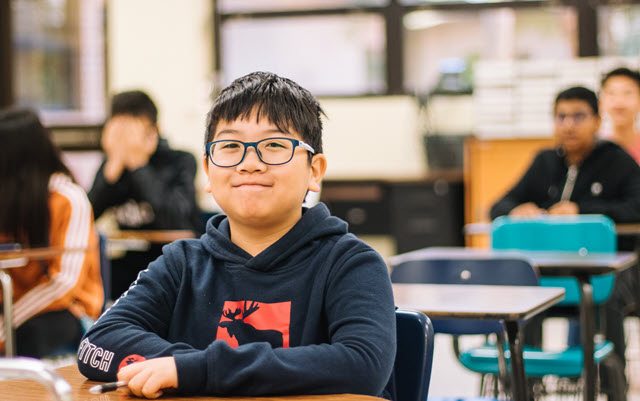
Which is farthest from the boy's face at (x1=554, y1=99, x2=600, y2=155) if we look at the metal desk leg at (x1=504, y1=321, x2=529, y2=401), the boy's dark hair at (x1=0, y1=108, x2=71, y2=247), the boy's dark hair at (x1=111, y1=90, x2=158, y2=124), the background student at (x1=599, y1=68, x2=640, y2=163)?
the boy's dark hair at (x1=0, y1=108, x2=71, y2=247)

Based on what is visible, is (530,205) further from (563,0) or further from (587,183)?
(563,0)

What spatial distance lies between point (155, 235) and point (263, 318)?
2.56m

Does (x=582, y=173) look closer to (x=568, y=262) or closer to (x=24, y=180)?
(x=568, y=262)

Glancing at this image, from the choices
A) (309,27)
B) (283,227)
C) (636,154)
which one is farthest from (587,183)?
(309,27)

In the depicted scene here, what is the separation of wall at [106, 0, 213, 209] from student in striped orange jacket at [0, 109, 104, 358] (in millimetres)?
4149

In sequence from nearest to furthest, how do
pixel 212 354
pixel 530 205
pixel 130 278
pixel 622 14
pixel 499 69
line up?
pixel 212 354 < pixel 530 205 < pixel 130 278 < pixel 499 69 < pixel 622 14

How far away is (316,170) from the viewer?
4.21ft

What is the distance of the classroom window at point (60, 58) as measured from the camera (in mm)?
7074

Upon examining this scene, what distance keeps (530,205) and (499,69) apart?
2.75 m

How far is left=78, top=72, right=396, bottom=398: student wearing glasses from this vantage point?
1093 millimetres

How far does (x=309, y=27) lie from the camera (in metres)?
7.14

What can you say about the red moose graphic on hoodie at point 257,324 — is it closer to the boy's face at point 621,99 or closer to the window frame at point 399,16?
the boy's face at point 621,99

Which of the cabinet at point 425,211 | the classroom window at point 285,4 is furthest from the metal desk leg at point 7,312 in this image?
the classroom window at point 285,4

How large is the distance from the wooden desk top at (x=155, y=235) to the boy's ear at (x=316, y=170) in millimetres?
2265
